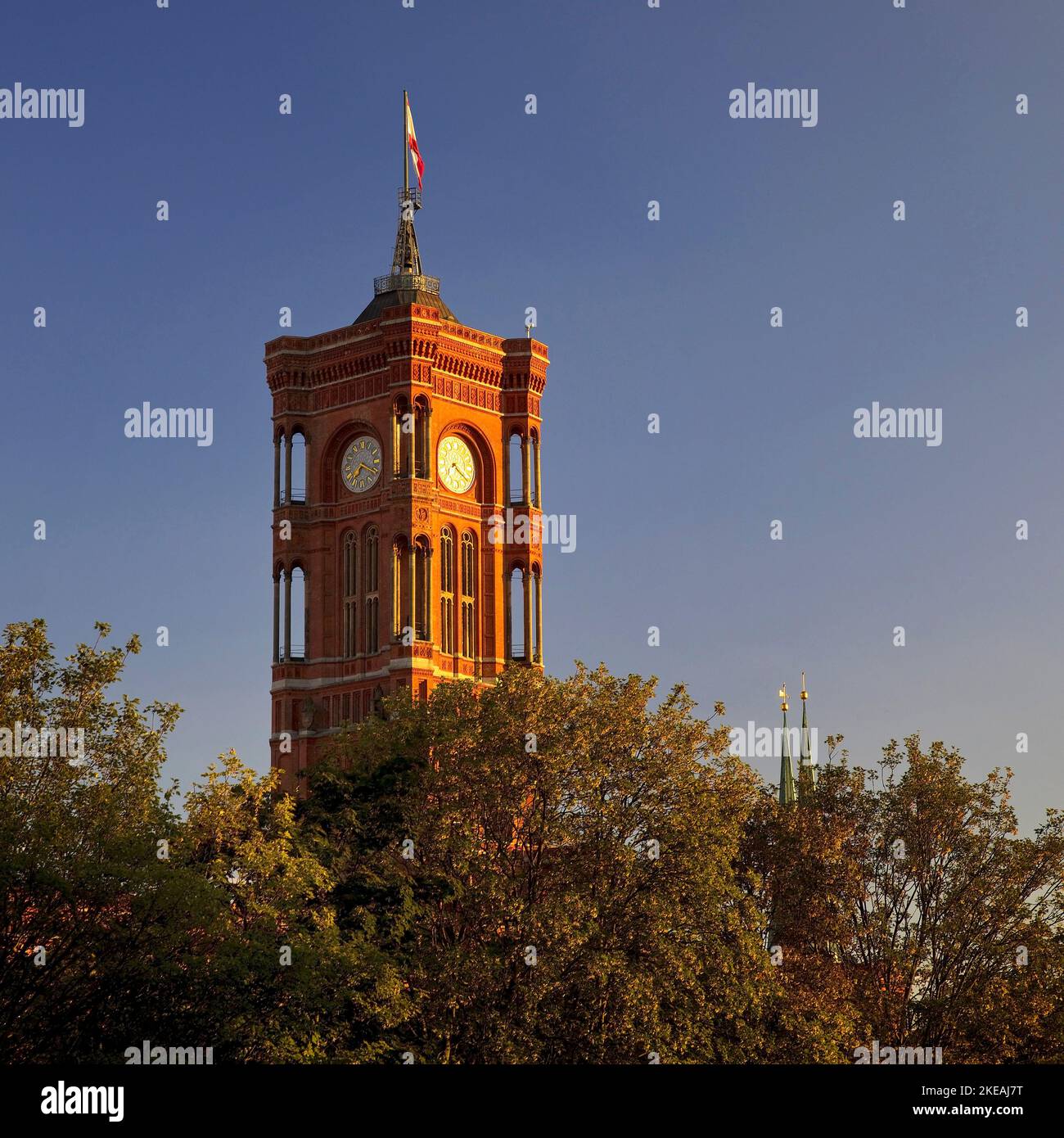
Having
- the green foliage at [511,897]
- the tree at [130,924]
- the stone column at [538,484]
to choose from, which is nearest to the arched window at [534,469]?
the stone column at [538,484]

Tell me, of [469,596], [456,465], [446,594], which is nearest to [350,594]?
[446,594]

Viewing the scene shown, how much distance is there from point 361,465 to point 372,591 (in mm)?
7424

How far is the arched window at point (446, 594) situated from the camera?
11006 centimetres

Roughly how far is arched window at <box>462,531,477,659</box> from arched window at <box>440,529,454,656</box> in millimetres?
955

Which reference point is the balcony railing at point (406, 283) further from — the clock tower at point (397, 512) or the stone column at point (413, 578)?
the stone column at point (413, 578)

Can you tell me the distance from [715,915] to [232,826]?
41.5 ft

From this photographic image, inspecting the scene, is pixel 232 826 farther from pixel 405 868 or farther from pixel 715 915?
pixel 715 915

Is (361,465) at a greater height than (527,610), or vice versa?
(361,465)

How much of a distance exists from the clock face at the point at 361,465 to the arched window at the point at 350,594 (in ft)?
9.33

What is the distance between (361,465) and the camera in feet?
368

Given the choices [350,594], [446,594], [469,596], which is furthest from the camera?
[469,596]
